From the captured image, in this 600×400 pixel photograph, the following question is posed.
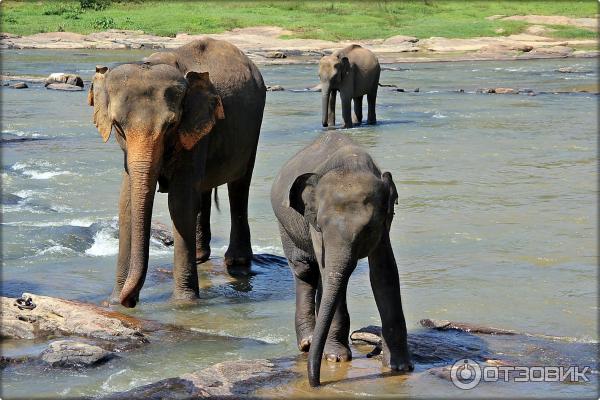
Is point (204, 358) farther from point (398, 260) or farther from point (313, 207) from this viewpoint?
point (398, 260)

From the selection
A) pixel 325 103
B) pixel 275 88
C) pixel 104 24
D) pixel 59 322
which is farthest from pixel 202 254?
pixel 104 24

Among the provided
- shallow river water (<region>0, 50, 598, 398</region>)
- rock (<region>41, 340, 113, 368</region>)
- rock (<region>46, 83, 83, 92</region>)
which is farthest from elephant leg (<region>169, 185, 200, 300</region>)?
rock (<region>46, 83, 83, 92</region>)

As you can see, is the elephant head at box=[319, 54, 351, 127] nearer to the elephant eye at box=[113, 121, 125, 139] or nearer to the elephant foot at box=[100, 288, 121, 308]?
the elephant foot at box=[100, 288, 121, 308]

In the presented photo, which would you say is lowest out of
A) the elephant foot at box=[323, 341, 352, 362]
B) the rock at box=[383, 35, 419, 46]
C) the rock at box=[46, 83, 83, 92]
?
the rock at box=[46, 83, 83, 92]

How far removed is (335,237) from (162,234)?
4.77 m

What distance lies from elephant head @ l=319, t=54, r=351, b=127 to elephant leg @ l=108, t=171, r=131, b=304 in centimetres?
1193

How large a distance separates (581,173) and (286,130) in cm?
624

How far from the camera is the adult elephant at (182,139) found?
704 cm

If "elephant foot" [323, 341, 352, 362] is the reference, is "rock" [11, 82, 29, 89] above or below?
below

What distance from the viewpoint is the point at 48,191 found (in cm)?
1241

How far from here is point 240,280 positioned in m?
8.72

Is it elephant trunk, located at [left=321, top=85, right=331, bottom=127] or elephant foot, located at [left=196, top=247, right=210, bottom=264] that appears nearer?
elephant foot, located at [left=196, top=247, right=210, bottom=264]

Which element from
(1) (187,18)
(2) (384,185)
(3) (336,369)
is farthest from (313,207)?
(1) (187,18)

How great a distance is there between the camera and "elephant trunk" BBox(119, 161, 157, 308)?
695 cm
